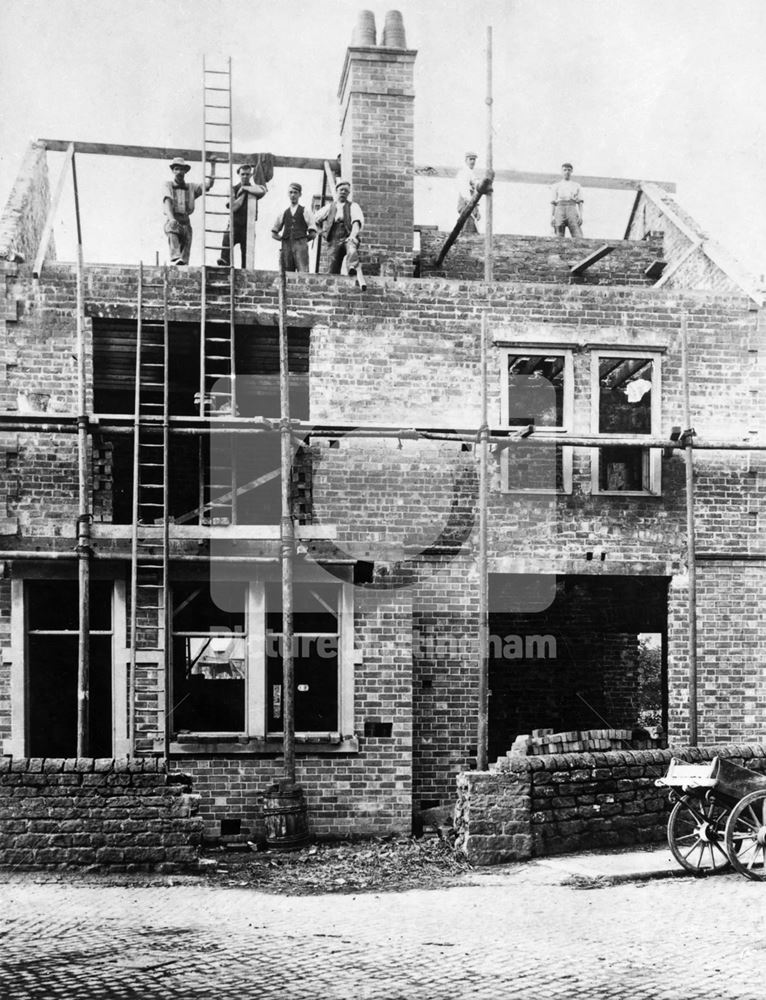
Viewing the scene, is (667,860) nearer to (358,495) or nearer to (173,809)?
(173,809)

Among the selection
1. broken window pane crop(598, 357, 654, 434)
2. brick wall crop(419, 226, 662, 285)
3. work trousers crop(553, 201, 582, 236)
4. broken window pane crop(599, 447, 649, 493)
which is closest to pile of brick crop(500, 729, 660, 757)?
broken window pane crop(599, 447, 649, 493)

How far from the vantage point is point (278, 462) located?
16.4 m

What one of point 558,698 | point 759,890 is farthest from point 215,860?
point 558,698

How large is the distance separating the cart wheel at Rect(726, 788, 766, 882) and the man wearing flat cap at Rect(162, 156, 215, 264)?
983cm

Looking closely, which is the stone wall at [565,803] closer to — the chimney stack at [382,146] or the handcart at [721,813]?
the handcart at [721,813]

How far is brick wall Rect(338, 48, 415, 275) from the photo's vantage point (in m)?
17.2

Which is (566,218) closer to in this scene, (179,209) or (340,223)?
(340,223)

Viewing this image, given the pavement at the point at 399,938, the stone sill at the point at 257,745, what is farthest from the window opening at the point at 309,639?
the pavement at the point at 399,938

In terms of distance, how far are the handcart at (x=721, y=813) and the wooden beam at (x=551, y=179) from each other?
514 inches

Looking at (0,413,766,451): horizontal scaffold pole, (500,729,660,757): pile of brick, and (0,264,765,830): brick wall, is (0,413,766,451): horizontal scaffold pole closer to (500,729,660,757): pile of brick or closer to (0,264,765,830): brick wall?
(0,264,765,830): brick wall

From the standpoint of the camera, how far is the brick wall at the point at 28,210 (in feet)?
51.2

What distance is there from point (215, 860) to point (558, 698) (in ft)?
31.8

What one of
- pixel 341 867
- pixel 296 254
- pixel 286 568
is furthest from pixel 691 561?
pixel 296 254

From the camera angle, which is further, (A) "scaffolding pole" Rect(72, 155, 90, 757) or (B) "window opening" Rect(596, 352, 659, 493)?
(B) "window opening" Rect(596, 352, 659, 493)
